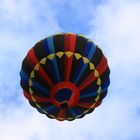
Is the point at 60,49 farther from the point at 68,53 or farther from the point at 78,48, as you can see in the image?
the point at 78,48

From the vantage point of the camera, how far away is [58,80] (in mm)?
45375

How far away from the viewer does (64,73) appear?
45250mm

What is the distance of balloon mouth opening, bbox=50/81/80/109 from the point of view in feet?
149

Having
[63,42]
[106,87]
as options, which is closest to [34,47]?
[63,42]

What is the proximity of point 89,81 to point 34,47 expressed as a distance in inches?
144

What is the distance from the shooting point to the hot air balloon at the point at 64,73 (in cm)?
4528

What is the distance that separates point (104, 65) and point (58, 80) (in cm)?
290

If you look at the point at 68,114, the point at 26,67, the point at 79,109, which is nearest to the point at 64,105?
the point at 68,114

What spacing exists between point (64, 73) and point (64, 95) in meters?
1.36

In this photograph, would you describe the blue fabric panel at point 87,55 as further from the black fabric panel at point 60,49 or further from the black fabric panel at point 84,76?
the black fabric panel at point 60,49

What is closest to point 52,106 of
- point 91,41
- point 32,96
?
point 32,96

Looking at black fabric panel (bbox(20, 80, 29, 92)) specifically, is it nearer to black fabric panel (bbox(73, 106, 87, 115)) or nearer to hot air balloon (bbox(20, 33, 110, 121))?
hot air balloon (bbox(20, 33, 110, 121))

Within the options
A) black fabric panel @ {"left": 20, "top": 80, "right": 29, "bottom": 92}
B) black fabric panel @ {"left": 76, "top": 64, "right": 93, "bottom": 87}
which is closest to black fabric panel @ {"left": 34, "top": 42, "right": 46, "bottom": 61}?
black fabric panel @ {"left": 20, "top": 80, "right": 29, "bottom": 92}

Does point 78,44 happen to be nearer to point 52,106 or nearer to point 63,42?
point 63,42
